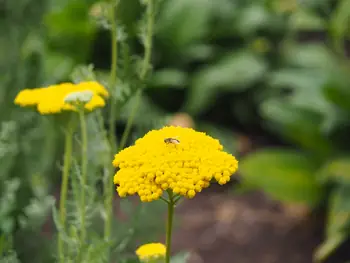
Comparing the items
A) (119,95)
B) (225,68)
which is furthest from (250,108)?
(119,95)

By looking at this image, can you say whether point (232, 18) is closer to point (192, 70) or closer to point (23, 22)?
point (192, 70)

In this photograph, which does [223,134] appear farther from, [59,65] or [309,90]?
[59,65]

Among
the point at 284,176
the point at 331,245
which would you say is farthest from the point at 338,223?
the point at 284,176

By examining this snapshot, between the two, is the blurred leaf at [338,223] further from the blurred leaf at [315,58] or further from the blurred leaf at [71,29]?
the blurred leaf at [71,29]

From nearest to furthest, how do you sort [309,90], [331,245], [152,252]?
[152,252], [331,245], [309,90]

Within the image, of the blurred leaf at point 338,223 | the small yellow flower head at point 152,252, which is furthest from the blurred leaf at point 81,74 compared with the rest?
the blurred leaf at point 338,223
